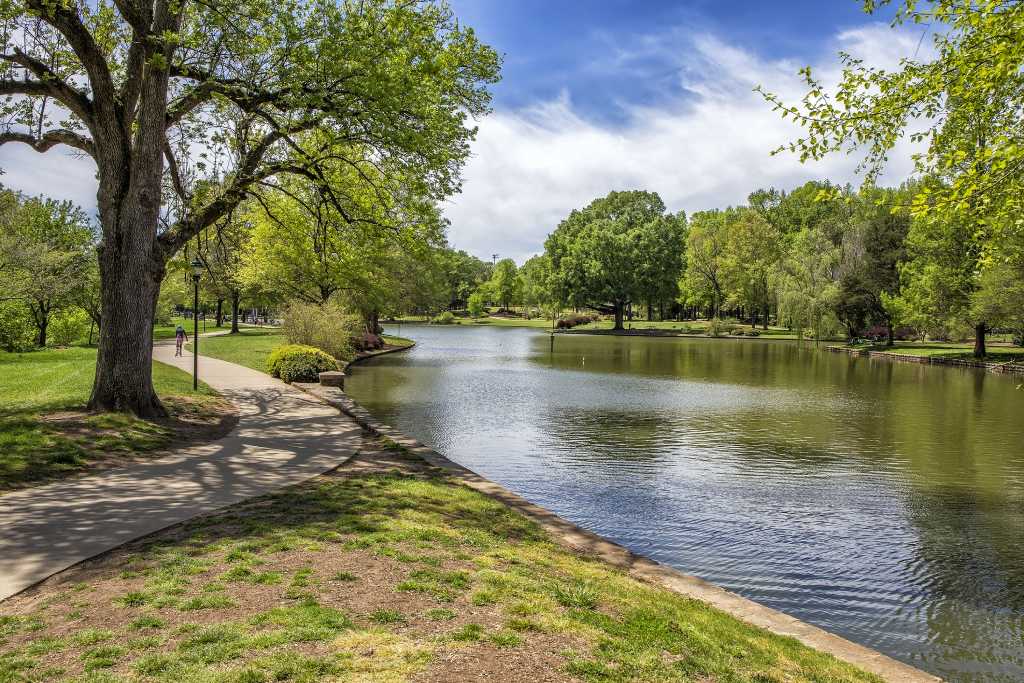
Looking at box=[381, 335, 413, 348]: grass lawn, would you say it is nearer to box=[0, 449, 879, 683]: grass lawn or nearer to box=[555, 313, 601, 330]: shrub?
box=[555, 313, 601, 330]: shrub

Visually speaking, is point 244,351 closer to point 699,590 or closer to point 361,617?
point 699,590

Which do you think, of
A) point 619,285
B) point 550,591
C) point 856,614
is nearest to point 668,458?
point 856,614

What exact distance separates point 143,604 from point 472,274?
14863 cm

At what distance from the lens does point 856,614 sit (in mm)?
7203

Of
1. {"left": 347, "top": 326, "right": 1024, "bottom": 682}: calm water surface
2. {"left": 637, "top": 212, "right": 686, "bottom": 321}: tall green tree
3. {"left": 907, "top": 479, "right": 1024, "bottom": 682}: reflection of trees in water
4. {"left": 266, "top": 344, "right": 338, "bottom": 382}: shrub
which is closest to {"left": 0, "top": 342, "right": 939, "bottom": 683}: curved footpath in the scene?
{"left": 347, "top": 326, "right": 1024, "bottom": 682}: calm water surface

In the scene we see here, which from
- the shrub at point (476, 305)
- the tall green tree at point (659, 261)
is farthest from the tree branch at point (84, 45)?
the shrub at point (476, 305)

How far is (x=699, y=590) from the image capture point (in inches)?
277

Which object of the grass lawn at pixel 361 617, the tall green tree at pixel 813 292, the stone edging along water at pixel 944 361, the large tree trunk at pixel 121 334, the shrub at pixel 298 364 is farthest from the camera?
the tall green tree at pixel 813 292

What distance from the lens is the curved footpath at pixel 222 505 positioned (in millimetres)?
5816

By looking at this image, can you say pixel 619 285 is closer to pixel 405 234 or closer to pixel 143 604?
pixel 405 234

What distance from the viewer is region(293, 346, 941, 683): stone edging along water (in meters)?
5.48

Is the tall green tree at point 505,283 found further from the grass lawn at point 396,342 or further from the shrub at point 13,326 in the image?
the shrub at point 13,326

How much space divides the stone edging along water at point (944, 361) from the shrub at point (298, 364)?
35237 millimetres

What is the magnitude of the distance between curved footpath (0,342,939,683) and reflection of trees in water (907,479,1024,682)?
4.74 ft
